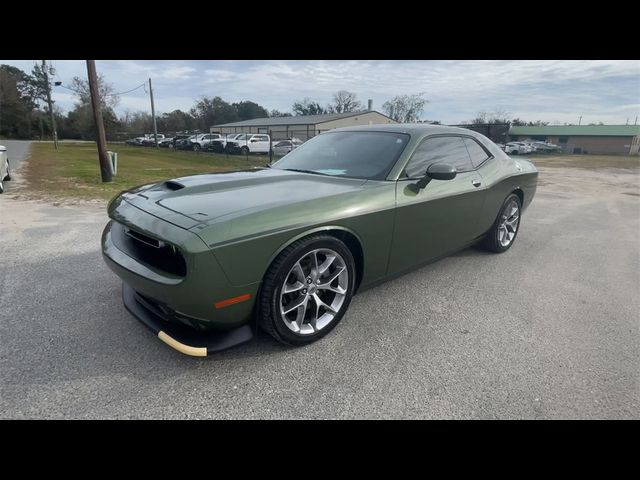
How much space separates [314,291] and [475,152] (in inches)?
105

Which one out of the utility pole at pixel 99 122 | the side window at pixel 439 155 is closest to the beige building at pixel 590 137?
the utility pole at pixel 99 122

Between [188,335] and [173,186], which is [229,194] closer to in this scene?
[173,186]

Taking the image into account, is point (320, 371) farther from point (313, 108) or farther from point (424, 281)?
point (313, 108)

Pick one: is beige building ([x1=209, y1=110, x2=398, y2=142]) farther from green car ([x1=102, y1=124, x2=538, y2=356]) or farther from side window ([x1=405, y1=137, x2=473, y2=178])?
green car ([x1=102, y1=124, x2=538, y2=356])

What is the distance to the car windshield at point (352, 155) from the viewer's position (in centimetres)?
306

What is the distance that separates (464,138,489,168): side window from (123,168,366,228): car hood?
174cm

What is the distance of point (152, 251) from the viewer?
7.57ft

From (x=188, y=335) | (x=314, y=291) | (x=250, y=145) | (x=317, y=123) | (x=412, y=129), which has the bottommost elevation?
(x=188, y=335)

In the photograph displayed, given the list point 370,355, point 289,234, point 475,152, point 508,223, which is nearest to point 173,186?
point 289,234

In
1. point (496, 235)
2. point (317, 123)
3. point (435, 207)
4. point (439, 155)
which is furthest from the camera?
point (317, 123)

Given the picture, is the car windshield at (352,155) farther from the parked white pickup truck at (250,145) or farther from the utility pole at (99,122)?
the parked white pickup truck at (250,145)

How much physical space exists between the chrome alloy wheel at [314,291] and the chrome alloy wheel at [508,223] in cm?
284
